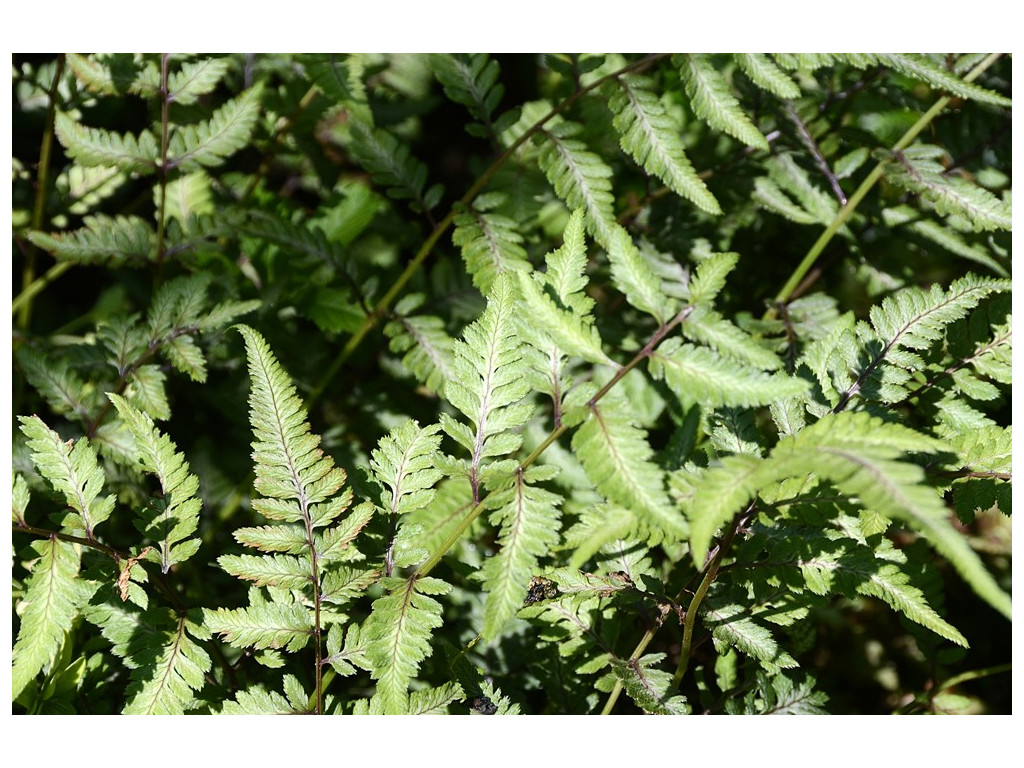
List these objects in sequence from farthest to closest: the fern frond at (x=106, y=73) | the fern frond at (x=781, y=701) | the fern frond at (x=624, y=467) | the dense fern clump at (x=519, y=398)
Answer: the fern frond at (x=106, y=73), the fern frond at (x=781, y=701), the dense fern clump at (x=519, y=398), the fern frond at (x=624, y=467)

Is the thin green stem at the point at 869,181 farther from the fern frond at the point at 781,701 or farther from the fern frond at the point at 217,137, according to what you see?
the fern frond at the point at 217,137

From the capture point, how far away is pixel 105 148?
2.26 m

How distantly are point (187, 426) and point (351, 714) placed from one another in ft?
4.42

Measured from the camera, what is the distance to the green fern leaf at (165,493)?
1.65 m

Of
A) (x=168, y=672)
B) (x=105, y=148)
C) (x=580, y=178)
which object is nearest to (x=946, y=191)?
(x=580, y=178)

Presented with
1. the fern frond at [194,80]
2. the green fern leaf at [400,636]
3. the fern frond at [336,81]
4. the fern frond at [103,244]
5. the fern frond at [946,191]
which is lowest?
the green fern leaf at [400,636]

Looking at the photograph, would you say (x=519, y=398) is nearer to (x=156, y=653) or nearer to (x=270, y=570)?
(x=270, y=570)

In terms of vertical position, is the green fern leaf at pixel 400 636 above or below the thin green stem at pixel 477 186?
below

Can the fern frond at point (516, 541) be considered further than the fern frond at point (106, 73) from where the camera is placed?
No

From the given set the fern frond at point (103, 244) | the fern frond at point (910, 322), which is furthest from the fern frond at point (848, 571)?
the fern frond at point (103, 244)

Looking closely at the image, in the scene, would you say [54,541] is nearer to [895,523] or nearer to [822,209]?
[895,523]

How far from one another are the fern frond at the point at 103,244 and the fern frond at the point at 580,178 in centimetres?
122

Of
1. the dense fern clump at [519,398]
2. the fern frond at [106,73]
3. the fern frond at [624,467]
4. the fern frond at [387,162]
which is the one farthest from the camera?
the fern frond at [387,162]

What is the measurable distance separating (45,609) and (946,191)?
2358 millimetres
